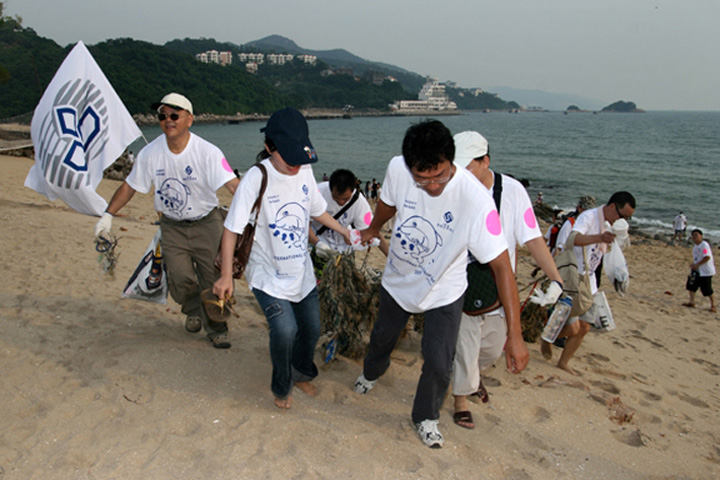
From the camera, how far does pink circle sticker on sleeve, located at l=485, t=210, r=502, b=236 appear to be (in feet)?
9.27

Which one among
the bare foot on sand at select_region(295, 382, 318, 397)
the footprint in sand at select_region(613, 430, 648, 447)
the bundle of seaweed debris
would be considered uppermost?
the bundle of seaweed debris

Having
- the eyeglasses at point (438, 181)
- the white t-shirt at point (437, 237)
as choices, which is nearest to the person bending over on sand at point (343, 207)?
the white t-shirt at point (437, 237)

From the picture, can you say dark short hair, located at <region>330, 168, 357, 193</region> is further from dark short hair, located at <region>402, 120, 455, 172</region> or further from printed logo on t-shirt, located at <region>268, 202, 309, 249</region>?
dark short hair, located at <region>402, 120, 455, 172</region>

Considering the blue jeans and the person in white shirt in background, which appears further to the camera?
the person in white shirt in background

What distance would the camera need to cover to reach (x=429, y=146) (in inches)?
107

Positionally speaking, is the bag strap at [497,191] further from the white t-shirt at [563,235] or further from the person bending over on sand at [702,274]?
the person bending over on sand at [702,274]

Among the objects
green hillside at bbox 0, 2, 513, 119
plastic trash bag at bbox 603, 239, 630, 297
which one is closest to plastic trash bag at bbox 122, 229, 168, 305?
plastic trash bag at bbox 603, 239, 630, 297

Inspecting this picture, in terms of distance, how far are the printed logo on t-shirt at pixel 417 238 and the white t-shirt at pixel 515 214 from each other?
65 cm

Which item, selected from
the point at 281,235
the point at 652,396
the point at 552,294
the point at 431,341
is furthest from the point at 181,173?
the point at 652,396

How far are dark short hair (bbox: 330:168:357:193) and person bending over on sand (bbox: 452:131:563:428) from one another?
1317 mm

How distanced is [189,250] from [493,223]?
2677 mm

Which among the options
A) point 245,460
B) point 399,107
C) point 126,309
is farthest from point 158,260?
point 399,107

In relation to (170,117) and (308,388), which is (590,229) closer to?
(308,388)

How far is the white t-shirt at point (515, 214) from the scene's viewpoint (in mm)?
3292
